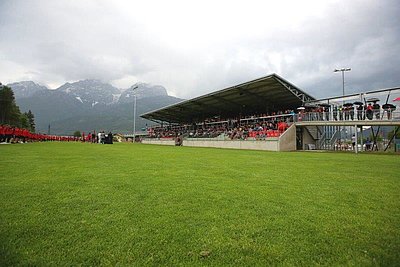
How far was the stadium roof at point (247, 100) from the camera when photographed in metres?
27.8

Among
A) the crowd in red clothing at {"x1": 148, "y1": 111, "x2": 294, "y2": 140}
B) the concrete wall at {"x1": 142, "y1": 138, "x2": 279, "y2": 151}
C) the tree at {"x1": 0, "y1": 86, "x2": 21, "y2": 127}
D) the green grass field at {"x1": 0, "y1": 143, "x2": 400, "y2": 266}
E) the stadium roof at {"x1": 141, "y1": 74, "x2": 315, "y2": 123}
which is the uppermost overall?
the tree at {"x1": 0, "y1": 86, "x2": 21, "y2": 127}

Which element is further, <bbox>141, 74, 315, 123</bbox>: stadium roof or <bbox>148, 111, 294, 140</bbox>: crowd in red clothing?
<bbox>141, 74, 315, 123</bbox>: stadium roof

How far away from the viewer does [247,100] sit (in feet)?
113

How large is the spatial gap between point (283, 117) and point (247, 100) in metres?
8.27

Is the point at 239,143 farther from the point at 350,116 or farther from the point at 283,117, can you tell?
the point at 350,116

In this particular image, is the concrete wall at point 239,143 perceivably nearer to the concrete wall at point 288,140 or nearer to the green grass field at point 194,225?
the concrete wall at point 288,140

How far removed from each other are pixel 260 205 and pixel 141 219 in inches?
70.0

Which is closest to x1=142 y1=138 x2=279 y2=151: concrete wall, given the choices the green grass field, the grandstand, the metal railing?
the grandstand

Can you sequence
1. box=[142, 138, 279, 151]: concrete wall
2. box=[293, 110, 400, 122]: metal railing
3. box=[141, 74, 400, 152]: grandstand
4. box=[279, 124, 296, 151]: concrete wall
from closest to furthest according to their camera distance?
box=[293, 110, 400, 122]: metal railing < box=[141, 74, 400, 152]: grandstand < box=[279, 124, 296, 151]: concrete wall < box=[142, 138, 279, 151]: concrete wall

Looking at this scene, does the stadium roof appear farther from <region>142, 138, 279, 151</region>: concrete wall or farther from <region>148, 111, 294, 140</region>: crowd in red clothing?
<region>142, 138, 279, 151</region>: concrete wall

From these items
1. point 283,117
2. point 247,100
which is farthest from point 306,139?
point 247,100

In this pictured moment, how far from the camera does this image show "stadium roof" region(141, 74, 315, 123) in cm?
2781

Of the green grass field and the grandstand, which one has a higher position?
the grandstand

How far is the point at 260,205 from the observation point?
12.1 feet
